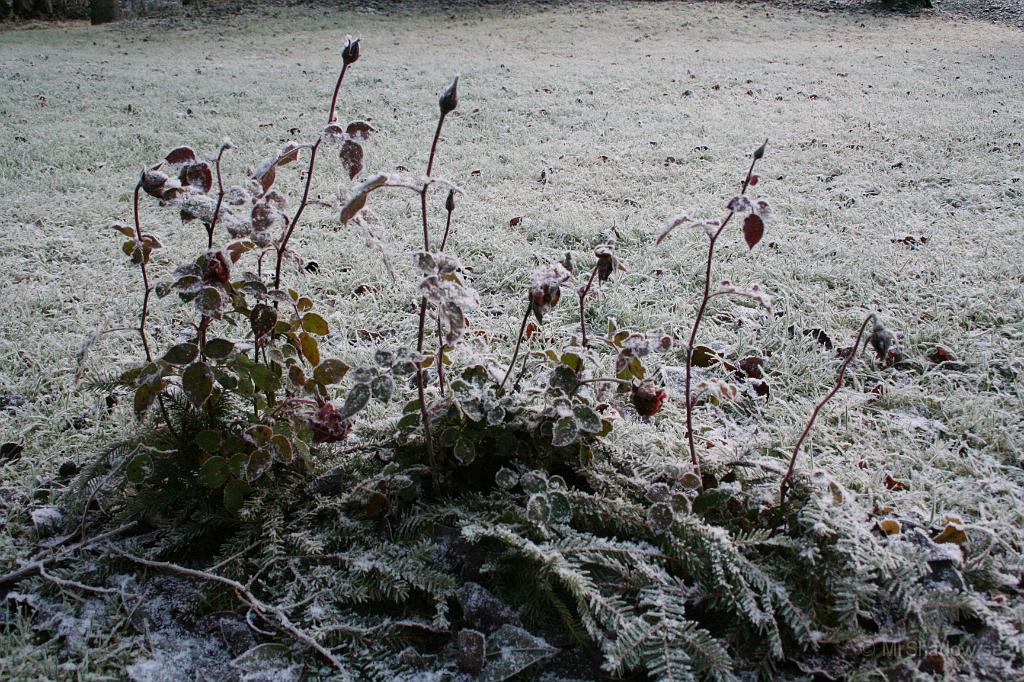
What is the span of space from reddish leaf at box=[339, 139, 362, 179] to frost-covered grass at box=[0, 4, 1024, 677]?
91cm

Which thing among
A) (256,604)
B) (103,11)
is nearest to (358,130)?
(256,604)

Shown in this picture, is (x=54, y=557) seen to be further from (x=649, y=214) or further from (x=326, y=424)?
(x=649, y=214)

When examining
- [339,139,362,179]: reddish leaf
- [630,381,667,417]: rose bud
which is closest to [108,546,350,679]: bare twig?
[630,381,667,417]: rose bud

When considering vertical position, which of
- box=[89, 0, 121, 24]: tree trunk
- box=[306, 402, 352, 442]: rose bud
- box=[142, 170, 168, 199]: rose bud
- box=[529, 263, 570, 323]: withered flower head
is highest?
box=[89, 0, 121, 24]: tree trunk

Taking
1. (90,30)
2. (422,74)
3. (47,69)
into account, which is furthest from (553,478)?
(90,30)

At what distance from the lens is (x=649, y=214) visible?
3.72 m

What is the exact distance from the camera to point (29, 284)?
293 cm

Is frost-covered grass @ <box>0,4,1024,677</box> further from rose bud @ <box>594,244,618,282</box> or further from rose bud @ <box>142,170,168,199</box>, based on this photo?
rose bud @ <box>142,170,168,199</box>

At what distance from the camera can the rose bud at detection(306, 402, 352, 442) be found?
4.42 feet

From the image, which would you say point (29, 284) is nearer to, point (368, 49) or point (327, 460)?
point (327, 460)

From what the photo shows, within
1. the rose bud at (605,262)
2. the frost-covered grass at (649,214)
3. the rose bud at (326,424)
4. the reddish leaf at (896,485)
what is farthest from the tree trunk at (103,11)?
the reddish leaf at (896,485)

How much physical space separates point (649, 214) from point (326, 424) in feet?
9.07

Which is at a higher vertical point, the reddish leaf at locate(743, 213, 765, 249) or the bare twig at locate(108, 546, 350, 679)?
the reddish leaf at locate(743, 213, 765, 249)

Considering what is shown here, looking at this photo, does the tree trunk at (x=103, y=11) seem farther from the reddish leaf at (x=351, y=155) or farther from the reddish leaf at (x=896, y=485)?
Answer: the reddish leaf at (x=896, y=485)
